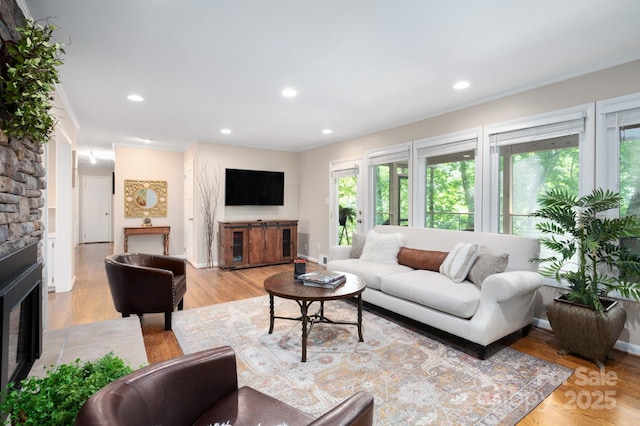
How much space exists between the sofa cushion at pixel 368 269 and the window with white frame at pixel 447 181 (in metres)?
0.96

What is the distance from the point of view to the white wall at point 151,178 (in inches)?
241

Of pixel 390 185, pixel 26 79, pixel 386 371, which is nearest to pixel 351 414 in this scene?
pixel 386 371

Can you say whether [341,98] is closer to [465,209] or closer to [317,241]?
[465,209]

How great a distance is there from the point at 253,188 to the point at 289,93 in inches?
121

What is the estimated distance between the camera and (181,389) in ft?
3.56

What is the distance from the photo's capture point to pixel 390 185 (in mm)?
4820

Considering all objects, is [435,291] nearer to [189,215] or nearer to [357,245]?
[357,245]

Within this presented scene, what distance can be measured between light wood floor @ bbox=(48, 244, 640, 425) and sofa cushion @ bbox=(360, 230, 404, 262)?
1410 mm

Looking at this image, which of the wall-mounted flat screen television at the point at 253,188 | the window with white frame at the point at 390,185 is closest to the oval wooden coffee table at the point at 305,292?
the window with white frame at the point at 390,185

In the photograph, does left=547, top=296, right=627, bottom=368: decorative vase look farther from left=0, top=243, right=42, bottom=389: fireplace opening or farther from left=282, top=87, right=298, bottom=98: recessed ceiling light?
left=0, top=243, right=42, bottom=389: fireplace opening

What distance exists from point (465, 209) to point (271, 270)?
10.8 ft

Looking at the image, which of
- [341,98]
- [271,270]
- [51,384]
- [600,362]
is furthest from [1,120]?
[271,270]

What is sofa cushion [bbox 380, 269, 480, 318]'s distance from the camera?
8.25 ft

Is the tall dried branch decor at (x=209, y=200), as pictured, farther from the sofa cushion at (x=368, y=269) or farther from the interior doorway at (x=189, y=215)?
the sofa cushion at (x=368, y=269)
